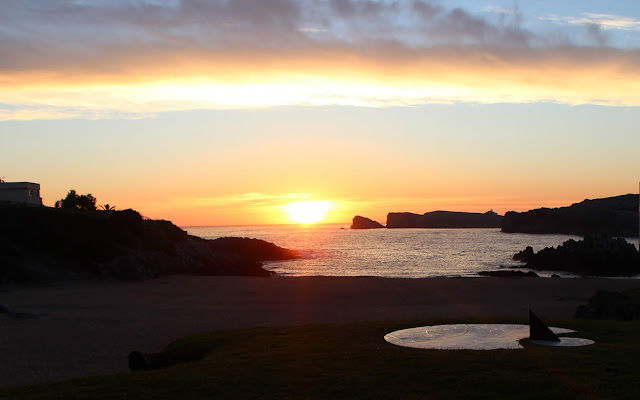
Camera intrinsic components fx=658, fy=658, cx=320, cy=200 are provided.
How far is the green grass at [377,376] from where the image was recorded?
10.5m

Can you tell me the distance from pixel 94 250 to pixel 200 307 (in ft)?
69.7

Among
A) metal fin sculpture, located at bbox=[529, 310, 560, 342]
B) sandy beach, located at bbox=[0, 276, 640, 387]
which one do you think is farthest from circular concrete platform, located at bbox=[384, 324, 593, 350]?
sandy beach, located at bbox=[0, 276, 640, 387]

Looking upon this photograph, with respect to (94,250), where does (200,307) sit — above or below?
below

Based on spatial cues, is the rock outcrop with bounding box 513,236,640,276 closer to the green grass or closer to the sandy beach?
the sandy beach

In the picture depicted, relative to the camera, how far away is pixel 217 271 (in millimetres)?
58500

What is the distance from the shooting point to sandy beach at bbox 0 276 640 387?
1984 centimetres

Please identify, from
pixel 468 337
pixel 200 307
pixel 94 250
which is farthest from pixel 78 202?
pixel 468 337

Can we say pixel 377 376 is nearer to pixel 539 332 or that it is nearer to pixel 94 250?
pixel 539 332

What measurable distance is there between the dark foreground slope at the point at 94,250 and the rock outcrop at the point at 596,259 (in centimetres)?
3265

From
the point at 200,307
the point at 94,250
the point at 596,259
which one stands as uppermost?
the point at 94,250

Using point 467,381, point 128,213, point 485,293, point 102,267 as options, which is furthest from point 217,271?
point 467,381

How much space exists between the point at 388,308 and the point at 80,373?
16.6 metres

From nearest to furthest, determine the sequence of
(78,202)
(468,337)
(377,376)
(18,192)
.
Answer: (377,376), (468,337), (18,192), (78,202)

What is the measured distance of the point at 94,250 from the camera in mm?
49094
